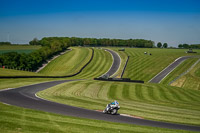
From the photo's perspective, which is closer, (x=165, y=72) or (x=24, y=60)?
(x=165, y=72)

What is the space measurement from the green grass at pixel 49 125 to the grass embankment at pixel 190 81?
52.1 metres

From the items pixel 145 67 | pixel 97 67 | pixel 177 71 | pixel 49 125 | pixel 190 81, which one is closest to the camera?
pixel 49 125

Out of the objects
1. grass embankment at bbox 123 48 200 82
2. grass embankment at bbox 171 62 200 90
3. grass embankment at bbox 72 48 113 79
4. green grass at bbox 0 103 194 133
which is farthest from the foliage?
green grass at bbox 0 103 194 133

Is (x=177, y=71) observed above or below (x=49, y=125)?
below

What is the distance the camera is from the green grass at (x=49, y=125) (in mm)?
14094

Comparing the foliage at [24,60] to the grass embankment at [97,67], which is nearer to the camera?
the grass embankment at [97,67]

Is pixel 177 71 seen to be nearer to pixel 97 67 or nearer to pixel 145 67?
pixel 145 67

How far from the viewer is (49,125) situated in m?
15.2

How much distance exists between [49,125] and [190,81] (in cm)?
6243

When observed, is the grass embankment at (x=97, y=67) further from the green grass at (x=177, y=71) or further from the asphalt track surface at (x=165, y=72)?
the green grass at (x=177, y=71)

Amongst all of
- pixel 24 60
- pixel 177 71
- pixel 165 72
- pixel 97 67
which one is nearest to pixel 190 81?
pixel 177 71

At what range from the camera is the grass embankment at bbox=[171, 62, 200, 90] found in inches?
2622

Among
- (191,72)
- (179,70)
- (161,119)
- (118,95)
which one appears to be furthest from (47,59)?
(161,119)

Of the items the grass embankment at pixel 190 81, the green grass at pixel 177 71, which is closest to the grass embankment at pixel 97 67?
the green grass at pixel 177 71
